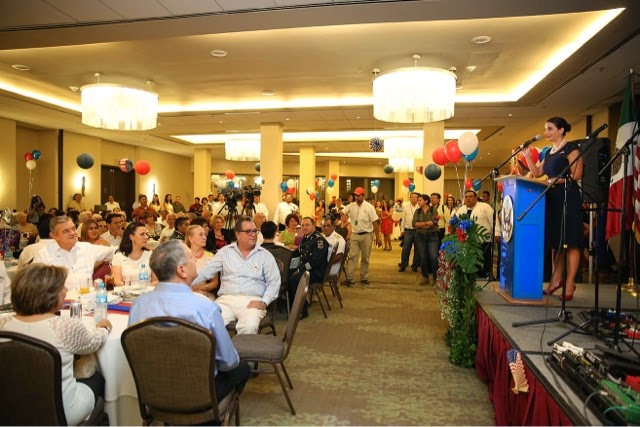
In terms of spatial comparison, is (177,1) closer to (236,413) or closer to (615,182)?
(236,413)

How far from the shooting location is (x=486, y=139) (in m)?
13.6

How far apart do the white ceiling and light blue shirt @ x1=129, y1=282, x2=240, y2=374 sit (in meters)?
2.96

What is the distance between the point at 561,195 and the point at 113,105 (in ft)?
20.8

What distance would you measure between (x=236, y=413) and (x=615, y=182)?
440 cm

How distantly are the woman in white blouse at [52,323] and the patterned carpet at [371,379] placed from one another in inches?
48.1

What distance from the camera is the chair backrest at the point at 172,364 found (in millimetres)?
2043

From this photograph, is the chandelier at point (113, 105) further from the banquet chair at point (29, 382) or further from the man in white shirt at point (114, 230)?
the banquet chair at point (29, 382)

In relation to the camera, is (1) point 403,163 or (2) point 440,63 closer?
(2) point 440,63

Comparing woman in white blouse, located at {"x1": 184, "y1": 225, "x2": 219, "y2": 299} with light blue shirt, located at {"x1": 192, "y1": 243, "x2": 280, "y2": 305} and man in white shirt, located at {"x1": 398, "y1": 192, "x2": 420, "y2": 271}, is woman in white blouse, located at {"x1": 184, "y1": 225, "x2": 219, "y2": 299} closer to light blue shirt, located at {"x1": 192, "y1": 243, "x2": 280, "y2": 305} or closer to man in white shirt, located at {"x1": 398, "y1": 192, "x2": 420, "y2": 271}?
light blue shirt, located at {"x1": 192, "y1": 243, "x2": 280, "y2": 305}

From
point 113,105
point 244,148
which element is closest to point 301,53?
point 113,105

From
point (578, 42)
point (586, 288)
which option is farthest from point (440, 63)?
point (586, 288)

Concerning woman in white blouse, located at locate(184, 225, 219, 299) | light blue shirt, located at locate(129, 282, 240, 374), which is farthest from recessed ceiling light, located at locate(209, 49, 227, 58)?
light blue shirt, located at locate(129, 282, 240, 374)

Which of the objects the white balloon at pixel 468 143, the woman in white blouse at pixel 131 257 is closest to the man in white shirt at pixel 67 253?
the woman in white blouse at pixel 131 257

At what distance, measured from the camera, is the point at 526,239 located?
12.5 feet
